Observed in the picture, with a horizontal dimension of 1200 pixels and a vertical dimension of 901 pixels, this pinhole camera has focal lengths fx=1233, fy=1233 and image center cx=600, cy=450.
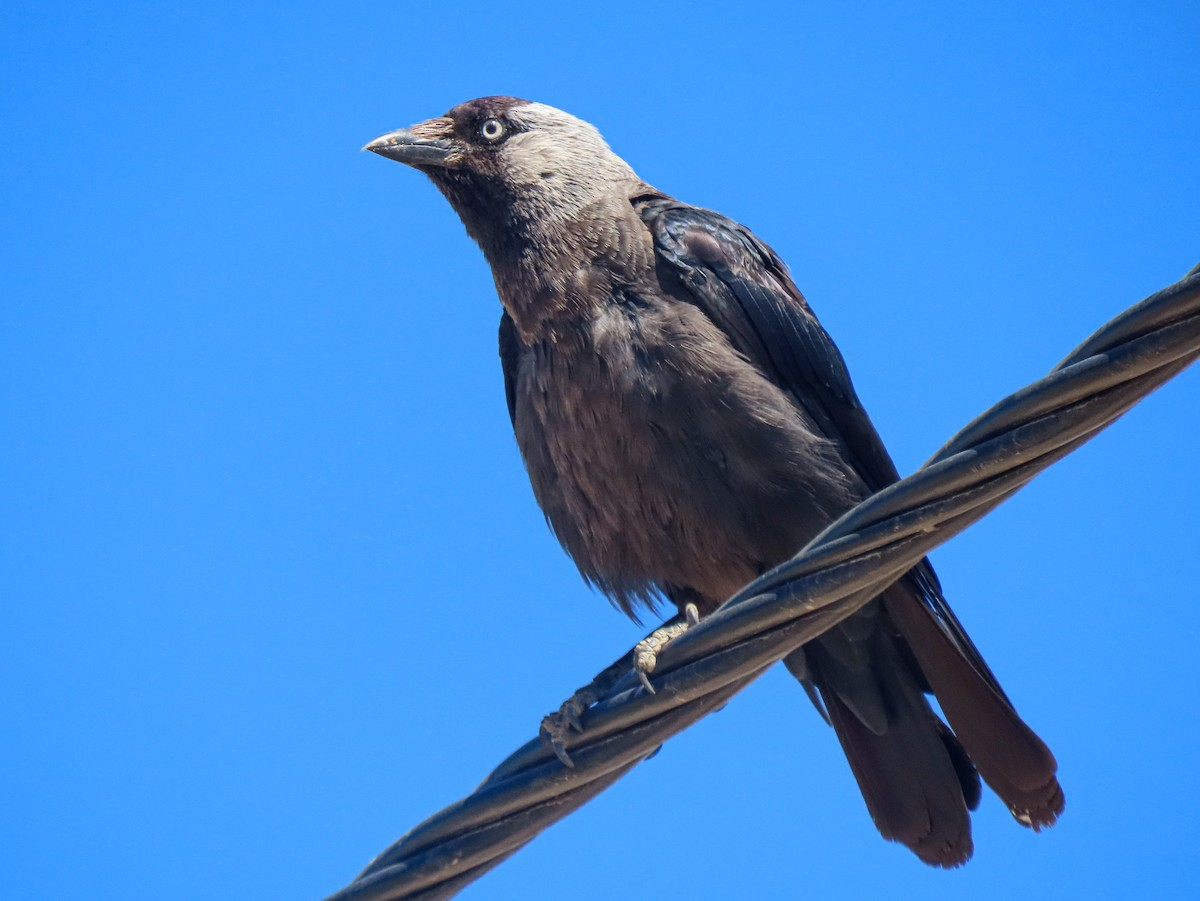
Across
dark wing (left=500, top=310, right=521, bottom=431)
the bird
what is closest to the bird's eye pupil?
the bird

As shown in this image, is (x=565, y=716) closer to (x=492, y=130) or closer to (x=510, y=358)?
(x=510, y=358)

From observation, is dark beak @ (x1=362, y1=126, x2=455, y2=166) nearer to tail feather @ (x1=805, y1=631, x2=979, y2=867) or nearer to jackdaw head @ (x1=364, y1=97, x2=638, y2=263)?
jackdaw head @ (x1=364, y1=97, x2=638, y2=263)

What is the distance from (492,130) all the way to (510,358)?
1039 mm

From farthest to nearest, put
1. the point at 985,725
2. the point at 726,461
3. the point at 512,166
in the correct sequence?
1. the point at 512,166
2. the point at 726,461
3. the point at 985,725

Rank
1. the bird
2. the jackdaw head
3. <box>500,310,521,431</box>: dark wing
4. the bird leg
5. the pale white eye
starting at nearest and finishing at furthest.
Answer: the bird leg
the bird
the jackdaw head
<box>500,310,521,431</box>: dark wing
the pale white eye

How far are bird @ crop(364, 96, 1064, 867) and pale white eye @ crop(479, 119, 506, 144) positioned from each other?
614 millimetres

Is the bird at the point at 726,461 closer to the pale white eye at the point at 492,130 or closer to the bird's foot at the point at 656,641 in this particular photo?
the bird's foot at the point at 656,641

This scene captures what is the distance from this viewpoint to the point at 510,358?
545cm

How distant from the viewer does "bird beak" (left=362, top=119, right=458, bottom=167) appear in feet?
17.9

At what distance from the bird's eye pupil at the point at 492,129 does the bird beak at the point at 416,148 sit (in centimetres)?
15

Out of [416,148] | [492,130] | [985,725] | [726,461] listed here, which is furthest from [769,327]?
[416,148]

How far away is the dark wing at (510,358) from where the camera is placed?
5.36 m

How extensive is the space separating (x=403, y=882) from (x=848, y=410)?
269 centimetres

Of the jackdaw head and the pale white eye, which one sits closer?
the jackdaw head
